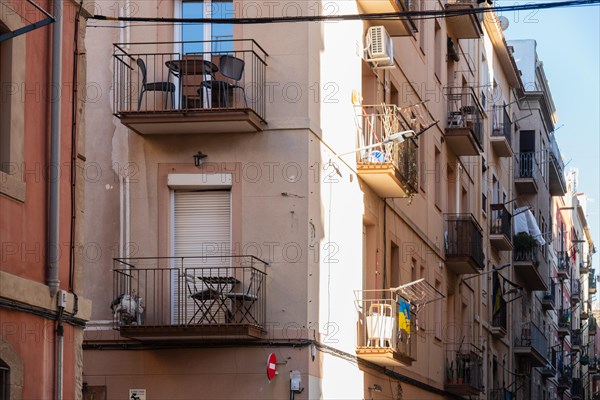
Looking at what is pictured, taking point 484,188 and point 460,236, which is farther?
point 484,188

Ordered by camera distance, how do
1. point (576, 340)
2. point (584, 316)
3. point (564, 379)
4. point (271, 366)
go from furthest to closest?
point (584, 316), point (576, 340), point (564, 379), point (271, 366)

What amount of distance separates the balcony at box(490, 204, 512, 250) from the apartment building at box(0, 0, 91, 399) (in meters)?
27.6

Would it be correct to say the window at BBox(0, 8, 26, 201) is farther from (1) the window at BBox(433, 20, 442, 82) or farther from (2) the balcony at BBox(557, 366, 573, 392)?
(2) the balcony at BBox(557, 366, 573, 392)

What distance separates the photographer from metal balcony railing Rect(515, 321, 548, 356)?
4831 cm

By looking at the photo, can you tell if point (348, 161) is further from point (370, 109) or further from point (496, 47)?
point (496, 47)

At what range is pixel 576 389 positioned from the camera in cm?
→ 7069

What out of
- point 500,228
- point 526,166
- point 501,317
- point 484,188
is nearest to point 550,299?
point 526,166

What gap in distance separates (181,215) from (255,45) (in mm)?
2861

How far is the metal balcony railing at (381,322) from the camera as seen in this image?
23.7 m

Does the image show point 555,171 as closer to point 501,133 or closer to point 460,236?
point 501,133

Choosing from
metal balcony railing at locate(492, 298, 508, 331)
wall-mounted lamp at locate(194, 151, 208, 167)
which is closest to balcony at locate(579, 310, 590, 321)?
Result: metal balcony railing at locate(492, 298, 508, 331)

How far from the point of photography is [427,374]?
100ft

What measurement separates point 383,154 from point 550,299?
36709 mm

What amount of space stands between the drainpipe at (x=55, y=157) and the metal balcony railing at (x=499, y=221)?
28.4 m
